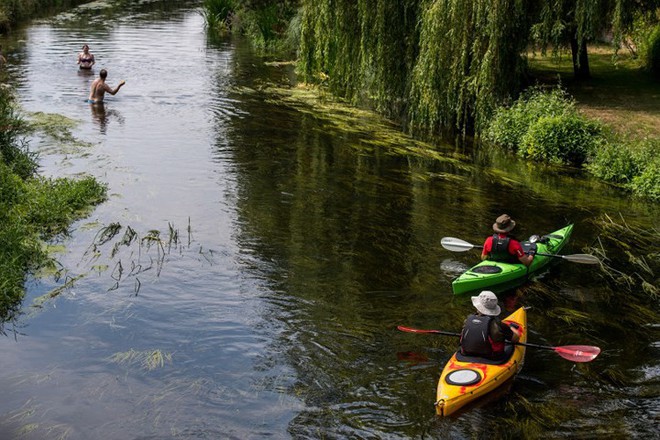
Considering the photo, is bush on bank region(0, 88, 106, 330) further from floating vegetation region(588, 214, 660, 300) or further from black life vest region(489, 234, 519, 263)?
floating vegetation region(588, 214, 660, 300)

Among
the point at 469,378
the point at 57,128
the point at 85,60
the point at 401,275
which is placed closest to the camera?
the point at 469,378

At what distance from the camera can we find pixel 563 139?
17828 mm

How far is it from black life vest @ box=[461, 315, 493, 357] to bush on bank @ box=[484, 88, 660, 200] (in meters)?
8.50

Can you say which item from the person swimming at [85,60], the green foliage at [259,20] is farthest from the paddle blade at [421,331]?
the green foliage at [259,20]

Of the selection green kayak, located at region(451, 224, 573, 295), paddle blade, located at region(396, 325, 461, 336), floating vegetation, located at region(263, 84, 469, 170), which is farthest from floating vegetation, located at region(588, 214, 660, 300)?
floating vegetation, located at region(263, 84, 469, 170)

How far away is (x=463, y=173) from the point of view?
1742 centimetres

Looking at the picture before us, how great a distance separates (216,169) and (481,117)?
271 inches

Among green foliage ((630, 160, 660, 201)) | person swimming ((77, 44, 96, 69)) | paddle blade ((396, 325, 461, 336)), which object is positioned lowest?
paddle blade ((396, 325, 461, 336))

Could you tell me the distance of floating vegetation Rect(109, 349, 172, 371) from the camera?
9133 mm

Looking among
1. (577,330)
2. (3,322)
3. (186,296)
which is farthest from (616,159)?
(3,322)

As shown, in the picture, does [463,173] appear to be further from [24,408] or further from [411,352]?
[24,408]

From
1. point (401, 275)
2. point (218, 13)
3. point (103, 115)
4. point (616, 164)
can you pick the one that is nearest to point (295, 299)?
point (401, 275)

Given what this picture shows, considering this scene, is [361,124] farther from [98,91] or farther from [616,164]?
[98,91]

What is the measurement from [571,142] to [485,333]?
10207 mm
